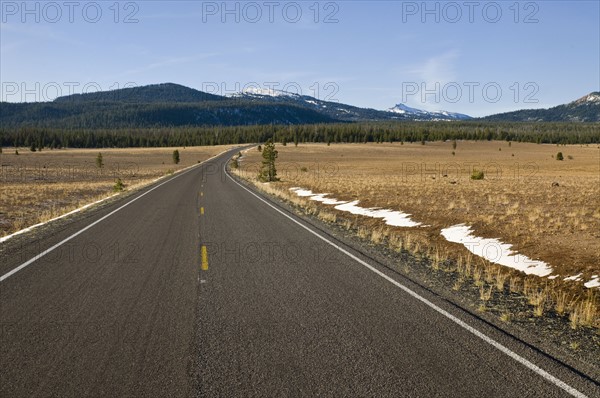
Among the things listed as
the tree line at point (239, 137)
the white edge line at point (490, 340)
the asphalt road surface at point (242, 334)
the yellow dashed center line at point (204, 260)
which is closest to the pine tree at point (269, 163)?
the yellow dashed center line at point (204, 260)

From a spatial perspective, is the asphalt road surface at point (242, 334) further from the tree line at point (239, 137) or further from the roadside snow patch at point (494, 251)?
the tree line at point (239, 137)

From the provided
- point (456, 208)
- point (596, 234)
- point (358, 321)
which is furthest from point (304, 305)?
point (456, 208)

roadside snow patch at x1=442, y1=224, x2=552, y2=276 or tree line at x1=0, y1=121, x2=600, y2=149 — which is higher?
tree line at x1=0, y1=121, x2=600, y2=149

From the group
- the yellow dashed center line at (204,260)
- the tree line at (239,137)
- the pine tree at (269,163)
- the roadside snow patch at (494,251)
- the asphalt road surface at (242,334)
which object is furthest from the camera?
the tree line at (239,137)

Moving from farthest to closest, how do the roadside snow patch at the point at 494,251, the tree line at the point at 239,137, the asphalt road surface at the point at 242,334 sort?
the tree line at the point at 239,137 < the roadside snow patch at the point at 494,251 < the asphalt road surface at the point at 242,334

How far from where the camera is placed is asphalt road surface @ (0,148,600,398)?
4.28m

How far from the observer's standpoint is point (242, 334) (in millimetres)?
5492

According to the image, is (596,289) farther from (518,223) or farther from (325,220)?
(325,220)

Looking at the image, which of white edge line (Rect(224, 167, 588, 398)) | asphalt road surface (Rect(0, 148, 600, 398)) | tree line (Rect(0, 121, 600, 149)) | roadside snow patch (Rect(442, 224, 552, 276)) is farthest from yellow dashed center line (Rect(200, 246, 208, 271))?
tree line (Rect(0, 121, 600, 149))

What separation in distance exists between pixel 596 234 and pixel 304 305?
9737 millimetres

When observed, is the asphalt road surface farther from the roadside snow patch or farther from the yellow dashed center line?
the roadside snow patch

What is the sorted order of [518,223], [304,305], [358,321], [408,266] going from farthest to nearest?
[518,223], [408,266], [304,305], [358,321]

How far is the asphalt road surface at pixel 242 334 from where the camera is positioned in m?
4.28

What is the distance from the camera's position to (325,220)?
Answer: 1672 centimetres
